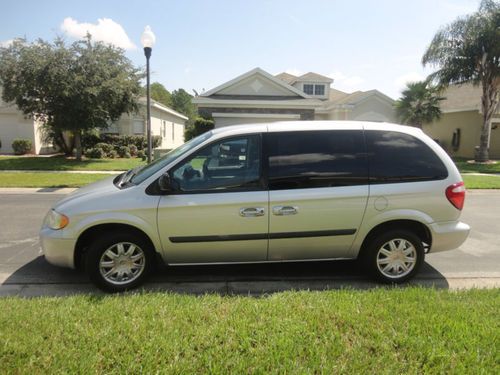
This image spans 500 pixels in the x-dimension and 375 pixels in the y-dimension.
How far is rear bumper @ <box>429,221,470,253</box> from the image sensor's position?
4469 mm

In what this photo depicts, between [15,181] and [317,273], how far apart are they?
11.5 meters

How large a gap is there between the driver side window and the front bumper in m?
1.36

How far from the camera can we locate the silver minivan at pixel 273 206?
412cm

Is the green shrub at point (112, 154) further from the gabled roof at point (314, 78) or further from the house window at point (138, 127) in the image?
the gabled roof at point (314, 78)

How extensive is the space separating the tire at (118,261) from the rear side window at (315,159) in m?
1.63

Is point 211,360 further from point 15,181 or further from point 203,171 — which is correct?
point 15,181

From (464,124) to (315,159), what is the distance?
1082 inches

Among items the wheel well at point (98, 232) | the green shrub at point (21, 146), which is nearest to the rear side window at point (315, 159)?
the wheel well at point (98, 232)

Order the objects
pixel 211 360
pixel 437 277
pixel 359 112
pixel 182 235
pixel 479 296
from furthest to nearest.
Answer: pixel 359 112, pixel 437 277, pixel 182 235, pixel 479 296, pixel 211 360

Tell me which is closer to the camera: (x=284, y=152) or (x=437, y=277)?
(x=284, y=152)

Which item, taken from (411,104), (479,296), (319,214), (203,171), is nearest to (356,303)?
(319,214)

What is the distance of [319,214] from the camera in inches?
167

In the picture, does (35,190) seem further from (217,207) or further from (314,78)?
(314,78)

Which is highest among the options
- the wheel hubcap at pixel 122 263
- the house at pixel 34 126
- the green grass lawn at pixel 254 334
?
the house at pixel 34 126
